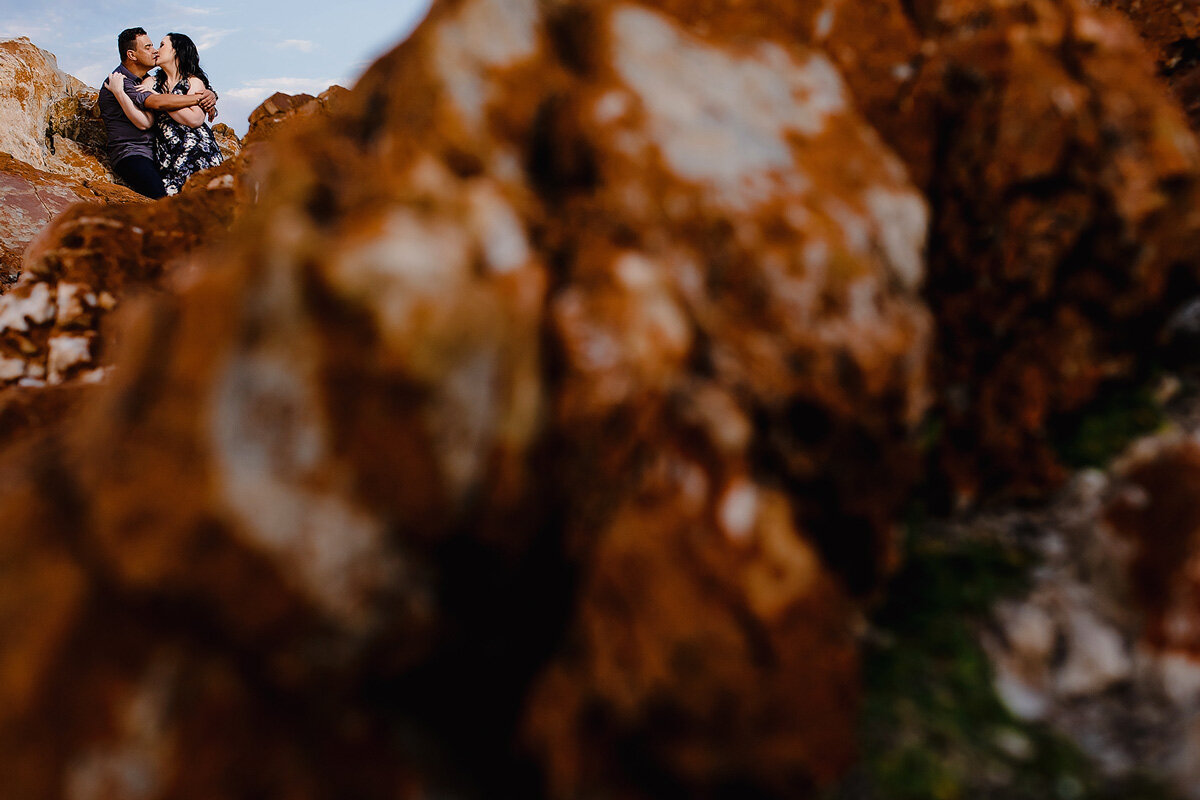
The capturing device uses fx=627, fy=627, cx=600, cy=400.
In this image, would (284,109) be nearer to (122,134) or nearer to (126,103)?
(126,103)

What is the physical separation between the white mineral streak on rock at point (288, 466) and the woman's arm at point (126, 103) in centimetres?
1259

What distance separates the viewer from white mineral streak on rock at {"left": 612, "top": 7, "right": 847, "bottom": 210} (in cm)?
323

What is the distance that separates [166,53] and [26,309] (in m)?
8.04

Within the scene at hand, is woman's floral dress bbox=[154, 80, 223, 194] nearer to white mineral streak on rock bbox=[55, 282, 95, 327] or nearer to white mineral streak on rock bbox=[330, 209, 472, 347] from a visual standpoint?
white mineral streak on rock bbox=[55, 282, 95, 327]

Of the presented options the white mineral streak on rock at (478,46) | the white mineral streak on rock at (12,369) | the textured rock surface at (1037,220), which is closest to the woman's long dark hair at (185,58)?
the white mineral streak on rock at (12,369)

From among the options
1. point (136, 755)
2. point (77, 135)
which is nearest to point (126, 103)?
point (77, 135)

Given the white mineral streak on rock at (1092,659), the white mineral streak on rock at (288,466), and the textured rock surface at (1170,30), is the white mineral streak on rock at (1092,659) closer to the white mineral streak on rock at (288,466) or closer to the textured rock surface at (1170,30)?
the white mineral streak on rock at (288,466)

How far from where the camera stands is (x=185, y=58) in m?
11.7

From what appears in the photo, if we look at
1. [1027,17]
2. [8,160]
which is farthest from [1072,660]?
[8,160]

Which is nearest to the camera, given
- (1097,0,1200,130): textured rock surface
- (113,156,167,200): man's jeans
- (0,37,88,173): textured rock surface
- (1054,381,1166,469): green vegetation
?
(1054,381,1166,469): green vegetation

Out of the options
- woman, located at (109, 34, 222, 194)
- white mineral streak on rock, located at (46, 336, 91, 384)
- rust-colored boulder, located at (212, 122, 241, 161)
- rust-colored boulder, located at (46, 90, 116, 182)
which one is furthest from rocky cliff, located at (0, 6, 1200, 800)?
rust-colored boulder, located at (212, 122, 241, 161)

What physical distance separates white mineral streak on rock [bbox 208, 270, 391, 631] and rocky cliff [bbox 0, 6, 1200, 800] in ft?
0.05

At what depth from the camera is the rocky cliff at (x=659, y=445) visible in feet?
7.57

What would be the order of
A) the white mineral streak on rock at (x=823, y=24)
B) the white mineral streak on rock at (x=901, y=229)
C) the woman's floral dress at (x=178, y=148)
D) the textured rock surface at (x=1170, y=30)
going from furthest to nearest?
the woman's floral dress at (x=178, y=148), the textured rock surface at (x=1170, y=30), the white mineral streak on rock at (x=823, y=24), the white mineral streak on rock at (x=901, y=229)
